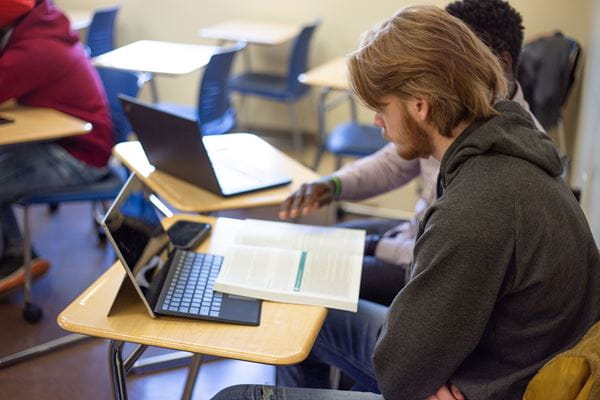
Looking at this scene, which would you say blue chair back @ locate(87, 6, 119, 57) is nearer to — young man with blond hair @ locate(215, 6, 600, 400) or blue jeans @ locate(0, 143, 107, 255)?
blue jeans @ locate(0, 143, 107, 255)

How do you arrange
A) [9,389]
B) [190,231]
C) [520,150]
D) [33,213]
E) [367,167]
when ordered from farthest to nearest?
[33,213] → [9,389] → [367,167] → [190,231] → [520,150]

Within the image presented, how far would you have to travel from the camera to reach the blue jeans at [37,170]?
7.36 feet

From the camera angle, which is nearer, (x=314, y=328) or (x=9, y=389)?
(x=314, y=328)

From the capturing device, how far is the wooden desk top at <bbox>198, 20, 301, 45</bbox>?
391 centimetres

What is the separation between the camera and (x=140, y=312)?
126cm

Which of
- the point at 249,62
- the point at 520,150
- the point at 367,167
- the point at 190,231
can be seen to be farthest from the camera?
the point at 249,62

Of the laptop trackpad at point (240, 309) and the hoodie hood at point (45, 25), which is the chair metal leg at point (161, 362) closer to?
the laptop trackpad at point (240, 309)

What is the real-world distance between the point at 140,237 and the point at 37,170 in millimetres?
1144

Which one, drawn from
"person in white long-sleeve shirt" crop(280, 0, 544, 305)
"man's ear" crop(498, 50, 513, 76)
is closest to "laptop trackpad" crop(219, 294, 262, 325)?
"person in white long-sleeve shirt" crop(280, 0, 544, 305)

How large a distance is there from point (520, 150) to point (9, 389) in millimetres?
1772

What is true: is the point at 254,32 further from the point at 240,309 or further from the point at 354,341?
the point at 240,309

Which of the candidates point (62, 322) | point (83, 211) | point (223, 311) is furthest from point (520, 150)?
point (83, 211)

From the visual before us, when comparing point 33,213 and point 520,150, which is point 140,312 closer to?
point 520,150

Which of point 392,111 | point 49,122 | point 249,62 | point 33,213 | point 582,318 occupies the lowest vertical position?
point 33,213
